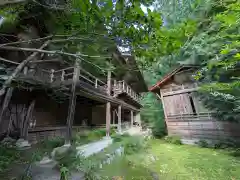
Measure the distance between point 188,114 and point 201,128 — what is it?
1254mm

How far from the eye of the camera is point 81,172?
3.66 m

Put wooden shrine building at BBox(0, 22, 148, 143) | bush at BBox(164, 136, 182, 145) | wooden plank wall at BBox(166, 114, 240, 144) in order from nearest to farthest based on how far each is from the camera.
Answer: wooden shrine building at BBox(0, 22, 148, 143) < wooden plank wall at BBox(166, 114, 240, 144) < bush at BBox(164, 136, 182, 145)

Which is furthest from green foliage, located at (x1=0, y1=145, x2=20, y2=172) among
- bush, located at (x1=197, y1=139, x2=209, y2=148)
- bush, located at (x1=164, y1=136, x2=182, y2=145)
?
bush, located at (x1=197, y1=139, x2=209, y2=148)

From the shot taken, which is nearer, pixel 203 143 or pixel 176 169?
pixel 176 169

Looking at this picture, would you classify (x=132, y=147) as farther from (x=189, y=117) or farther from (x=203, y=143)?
(x=189, y=117)

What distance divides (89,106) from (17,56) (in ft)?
20.9

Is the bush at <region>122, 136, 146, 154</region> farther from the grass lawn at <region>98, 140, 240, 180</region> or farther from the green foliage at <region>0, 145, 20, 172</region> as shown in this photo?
the green foliage at <region>0, 145, 20, 172</region>

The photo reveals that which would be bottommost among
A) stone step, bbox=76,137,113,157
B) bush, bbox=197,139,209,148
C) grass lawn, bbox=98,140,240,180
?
grass lawn, bbox=98,140,240,180

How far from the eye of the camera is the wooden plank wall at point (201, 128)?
7944mm

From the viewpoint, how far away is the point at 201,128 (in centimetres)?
911

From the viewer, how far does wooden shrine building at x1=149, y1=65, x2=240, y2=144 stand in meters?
8.34

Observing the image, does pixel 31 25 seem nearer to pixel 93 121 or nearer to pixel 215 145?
pixel 93 121

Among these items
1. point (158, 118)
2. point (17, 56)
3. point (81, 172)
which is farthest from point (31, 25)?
point (158, 118)

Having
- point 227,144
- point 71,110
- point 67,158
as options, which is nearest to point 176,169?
point 67,158
